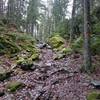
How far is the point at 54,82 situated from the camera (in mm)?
10539

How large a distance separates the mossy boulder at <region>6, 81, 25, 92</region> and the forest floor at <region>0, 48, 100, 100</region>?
244 millimetres

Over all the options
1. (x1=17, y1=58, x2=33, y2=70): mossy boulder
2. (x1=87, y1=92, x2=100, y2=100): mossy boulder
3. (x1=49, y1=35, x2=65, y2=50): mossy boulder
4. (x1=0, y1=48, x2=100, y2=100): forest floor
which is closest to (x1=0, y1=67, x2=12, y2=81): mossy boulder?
(x1=0, y1=48, x2=100, y2=100): forest floor

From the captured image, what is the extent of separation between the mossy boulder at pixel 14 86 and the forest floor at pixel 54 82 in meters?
0.24

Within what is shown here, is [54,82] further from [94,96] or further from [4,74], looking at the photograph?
[4,74]

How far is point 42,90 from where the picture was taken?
32.3 feet

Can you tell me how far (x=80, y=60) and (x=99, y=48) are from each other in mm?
1439

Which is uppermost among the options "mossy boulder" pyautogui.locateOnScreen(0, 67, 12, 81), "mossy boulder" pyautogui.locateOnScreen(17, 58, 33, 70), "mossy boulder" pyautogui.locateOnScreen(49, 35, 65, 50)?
"mossy boulder" pyautogui.locateOnScreen(49, 35, 65, 50)

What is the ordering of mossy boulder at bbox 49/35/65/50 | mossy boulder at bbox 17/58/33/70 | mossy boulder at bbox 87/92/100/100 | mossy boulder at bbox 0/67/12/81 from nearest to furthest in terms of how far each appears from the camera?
mossy boulder at bbox 87/92/100/100, mossy boulder at bbox 0/67/12/81, mossy boulder at bbox 17/58/33/70, mossy boulder at bbox 49/35/65/50

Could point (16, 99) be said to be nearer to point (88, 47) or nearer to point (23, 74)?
point (23, 74)

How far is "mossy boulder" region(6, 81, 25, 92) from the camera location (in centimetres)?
1034

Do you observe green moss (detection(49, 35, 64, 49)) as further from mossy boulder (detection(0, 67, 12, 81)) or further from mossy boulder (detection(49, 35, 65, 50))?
mossy boulder (detection(0, 67, 12, 81))

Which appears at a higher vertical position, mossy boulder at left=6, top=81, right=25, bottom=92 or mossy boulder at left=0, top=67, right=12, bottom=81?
mossy boulder at left=0, top=67, right=12, bottom=81

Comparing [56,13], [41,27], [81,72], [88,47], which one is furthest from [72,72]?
[41,27]

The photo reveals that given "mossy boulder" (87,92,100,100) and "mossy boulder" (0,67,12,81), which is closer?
"mossy boulder" (87,92,100,100)
